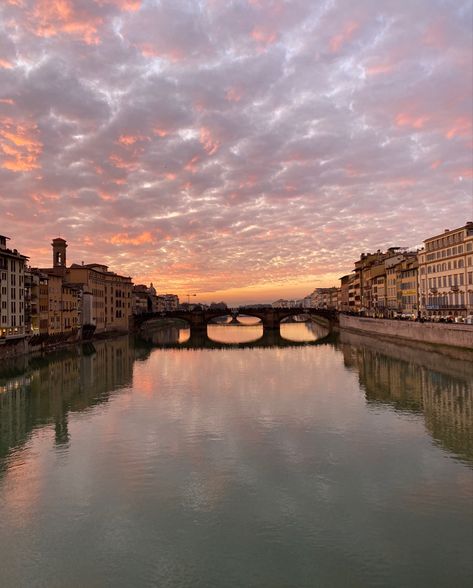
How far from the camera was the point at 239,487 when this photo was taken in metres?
22.1

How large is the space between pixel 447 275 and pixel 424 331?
16245 millimetres

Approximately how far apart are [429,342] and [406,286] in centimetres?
3976

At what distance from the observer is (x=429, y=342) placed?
78125 mm

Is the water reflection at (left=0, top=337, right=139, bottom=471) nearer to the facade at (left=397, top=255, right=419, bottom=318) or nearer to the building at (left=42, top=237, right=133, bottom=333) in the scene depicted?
the building at (left=42, top=237, right=133, bottom=333)

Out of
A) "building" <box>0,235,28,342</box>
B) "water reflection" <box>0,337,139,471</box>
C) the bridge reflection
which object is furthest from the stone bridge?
"building" <box>0,235,28,342</box>

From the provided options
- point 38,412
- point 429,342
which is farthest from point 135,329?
point 38,412

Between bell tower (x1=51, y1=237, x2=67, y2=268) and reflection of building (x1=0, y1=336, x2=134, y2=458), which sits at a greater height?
bell tower (x1=51, y1=237, x2=67, y2=268)

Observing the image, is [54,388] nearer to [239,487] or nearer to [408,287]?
[239,487]

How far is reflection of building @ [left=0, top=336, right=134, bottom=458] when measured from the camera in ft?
117

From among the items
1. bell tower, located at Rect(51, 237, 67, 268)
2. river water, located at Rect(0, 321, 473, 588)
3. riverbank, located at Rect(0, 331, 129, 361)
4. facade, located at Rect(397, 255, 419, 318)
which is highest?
bell tower, located at Rect(51, 237, 67, 268)

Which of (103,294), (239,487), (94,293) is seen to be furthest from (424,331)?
(103,294)

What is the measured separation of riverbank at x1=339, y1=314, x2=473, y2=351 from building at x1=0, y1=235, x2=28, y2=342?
6579cm

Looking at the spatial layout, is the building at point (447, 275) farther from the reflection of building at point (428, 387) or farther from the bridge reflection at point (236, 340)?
the bridge reflection at point (236, 340)

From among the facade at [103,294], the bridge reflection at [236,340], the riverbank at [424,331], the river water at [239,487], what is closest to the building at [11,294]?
the river water at [239,487]
